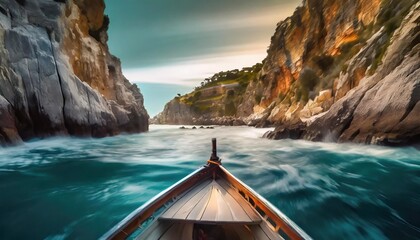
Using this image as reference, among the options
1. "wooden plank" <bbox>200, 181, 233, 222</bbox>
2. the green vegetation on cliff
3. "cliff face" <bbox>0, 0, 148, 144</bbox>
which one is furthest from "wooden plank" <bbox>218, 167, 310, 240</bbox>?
the green vegetation on cliff

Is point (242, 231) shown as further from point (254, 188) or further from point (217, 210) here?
point (254, 188)

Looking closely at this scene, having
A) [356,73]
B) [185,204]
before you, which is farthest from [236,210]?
[356,73]

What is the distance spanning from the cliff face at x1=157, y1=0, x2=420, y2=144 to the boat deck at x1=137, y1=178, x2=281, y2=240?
34.3ft

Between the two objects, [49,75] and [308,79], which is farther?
[308,79]

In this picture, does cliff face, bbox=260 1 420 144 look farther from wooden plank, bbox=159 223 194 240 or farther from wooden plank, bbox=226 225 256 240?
wooden plank, bbox=159 223 194 240

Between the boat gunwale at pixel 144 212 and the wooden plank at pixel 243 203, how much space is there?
79cm

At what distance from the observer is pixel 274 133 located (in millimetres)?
20516

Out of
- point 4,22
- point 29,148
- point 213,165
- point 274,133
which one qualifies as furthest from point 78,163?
point 274,133

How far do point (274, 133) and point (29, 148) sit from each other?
758 inches

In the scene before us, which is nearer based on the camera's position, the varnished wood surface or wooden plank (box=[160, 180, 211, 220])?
the varnished wood surface

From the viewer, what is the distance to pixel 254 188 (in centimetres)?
764

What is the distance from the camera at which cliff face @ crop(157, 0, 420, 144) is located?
34.3 feet

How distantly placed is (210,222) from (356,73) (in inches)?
741

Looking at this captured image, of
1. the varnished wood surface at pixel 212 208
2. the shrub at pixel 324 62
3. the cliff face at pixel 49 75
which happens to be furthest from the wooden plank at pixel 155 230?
the shrub at pixel 324 62
